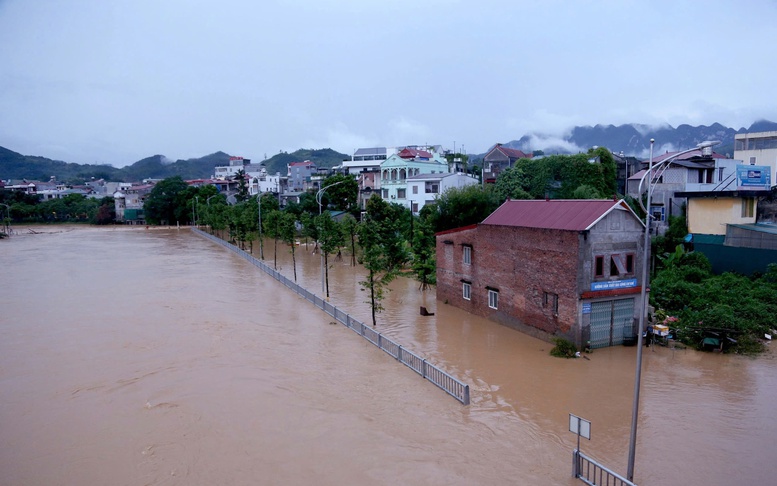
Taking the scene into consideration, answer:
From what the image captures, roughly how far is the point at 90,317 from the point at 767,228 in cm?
3837

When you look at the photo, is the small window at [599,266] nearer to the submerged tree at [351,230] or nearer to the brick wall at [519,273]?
the brick wall at [519,273]

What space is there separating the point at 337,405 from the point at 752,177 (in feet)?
108

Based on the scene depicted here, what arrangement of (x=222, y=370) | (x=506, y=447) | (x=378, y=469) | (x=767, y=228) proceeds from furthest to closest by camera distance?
(x=767, y=228) → (x=222, y=370) → (x=506, y=447) → (x=378, y=469)

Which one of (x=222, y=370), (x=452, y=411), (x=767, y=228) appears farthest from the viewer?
(x=767, y=228)

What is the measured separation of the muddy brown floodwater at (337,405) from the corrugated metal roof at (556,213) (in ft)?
16.3

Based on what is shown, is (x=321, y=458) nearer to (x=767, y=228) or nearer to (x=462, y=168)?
(x=767, y=228)

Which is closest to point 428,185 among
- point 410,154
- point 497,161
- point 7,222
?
point 497,161

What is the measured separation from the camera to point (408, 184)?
62.0m

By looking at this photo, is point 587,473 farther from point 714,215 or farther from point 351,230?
point 351,230

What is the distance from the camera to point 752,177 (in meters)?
33.6

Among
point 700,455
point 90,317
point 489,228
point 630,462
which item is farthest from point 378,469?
point 90,317

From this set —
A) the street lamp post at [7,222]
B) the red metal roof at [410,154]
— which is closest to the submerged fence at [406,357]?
the red metal roof at [410,154]

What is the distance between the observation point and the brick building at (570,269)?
1941 centimetres

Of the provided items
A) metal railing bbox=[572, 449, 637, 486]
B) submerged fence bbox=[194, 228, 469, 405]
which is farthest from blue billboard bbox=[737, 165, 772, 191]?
metal railing bbox=[572, 449, 637, 486]
